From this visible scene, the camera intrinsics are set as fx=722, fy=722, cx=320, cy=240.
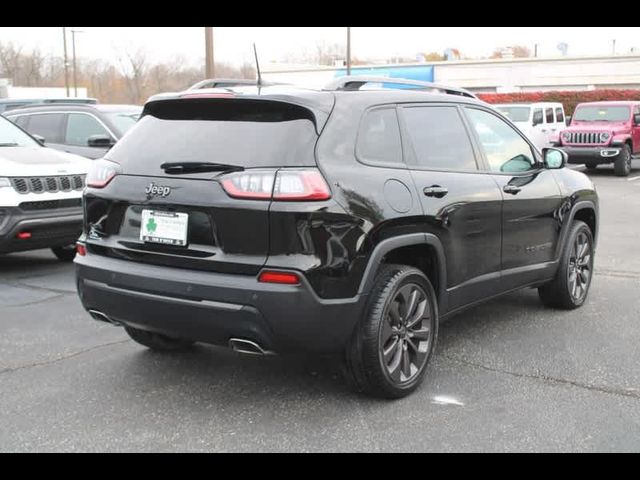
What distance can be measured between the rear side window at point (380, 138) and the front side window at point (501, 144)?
945 mm

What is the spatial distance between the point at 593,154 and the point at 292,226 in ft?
55.9

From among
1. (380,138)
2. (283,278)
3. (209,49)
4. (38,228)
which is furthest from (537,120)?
(283,278)

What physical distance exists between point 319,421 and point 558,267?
2781mm

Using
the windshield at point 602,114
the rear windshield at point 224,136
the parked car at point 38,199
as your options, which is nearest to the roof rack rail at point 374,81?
the rear windshield at point 224,136

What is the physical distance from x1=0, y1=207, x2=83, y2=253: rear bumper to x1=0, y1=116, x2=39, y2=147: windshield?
1.34m

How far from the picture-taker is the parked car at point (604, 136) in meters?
18.6

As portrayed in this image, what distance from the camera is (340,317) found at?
3.54 m

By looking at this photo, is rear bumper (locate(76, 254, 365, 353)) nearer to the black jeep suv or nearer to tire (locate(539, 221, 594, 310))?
the black jeep suv

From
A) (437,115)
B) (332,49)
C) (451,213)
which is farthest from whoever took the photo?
(332,49)

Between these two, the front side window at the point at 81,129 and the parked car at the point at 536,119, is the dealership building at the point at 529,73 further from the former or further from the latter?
the front side window at the point at 81,129

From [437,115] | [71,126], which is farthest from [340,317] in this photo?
[71,126]

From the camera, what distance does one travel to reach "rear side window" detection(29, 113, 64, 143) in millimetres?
10469

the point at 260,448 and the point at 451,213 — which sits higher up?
the point at 451,213

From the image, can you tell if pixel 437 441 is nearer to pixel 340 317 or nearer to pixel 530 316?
pixel 340 317
